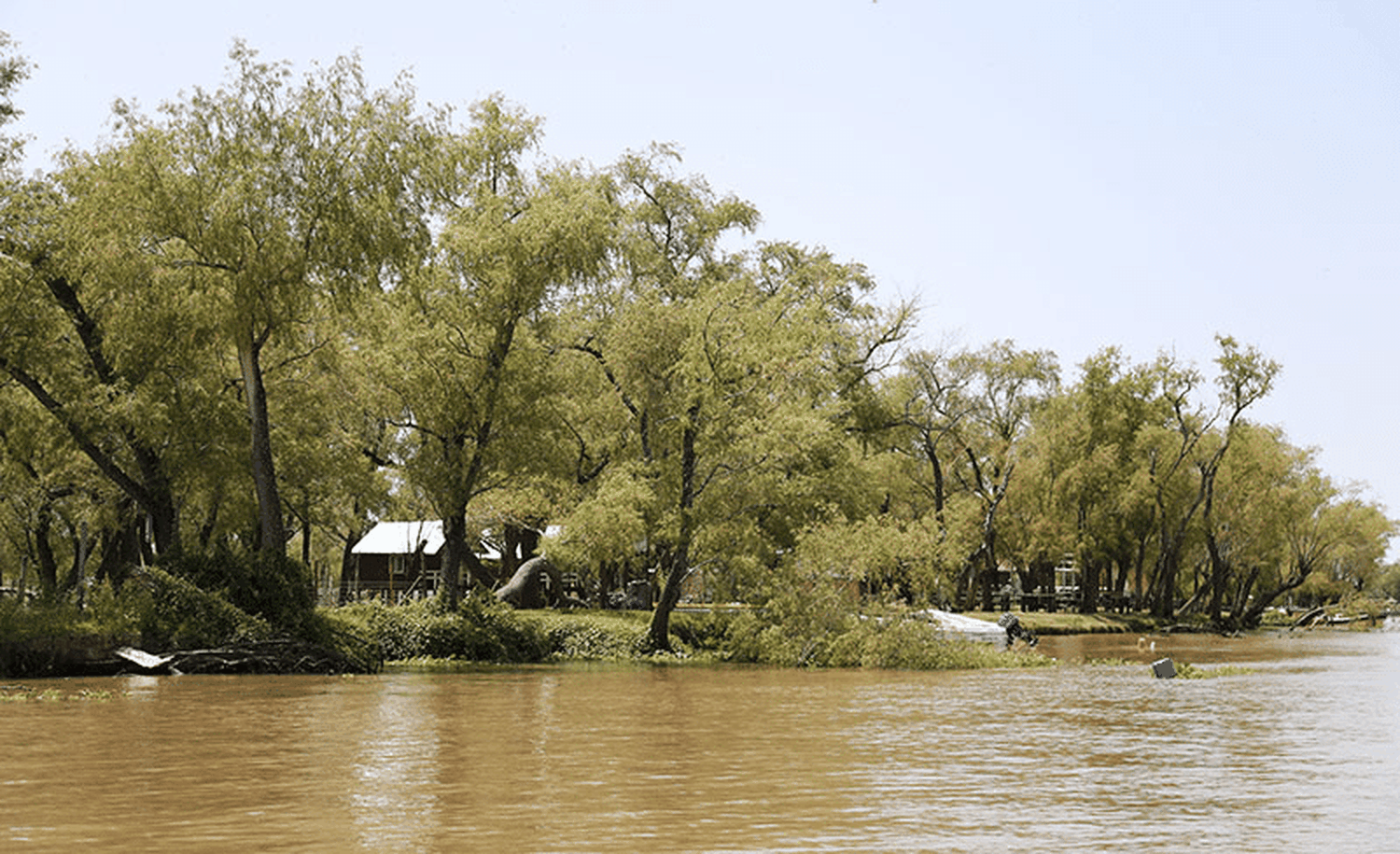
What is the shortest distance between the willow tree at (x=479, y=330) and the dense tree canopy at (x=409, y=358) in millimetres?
90

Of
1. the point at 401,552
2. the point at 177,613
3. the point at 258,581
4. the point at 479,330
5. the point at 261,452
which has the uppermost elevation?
the point at 479,330

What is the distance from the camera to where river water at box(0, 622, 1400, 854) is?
10023mm

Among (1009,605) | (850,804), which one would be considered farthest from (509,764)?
(1009,605)

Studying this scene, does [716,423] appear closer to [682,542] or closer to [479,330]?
[682,542]

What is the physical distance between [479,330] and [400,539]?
1260 inches

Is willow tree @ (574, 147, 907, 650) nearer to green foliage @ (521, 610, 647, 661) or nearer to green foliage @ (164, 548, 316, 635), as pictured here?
green foliage @ (521, 610, 647, 661)

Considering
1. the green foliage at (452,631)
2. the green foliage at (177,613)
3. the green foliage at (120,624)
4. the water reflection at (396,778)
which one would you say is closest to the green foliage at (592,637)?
the green foliage at (452,631)

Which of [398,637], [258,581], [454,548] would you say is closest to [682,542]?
[454,548]

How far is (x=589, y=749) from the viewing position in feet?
51.8

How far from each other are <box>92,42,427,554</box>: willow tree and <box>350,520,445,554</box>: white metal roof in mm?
33652

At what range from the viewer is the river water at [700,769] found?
10.0m

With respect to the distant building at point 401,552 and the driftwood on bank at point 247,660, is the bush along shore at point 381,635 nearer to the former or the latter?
the driftwood on bank at point 247,660

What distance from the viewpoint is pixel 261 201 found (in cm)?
3247

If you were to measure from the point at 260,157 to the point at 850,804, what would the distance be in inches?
1022
